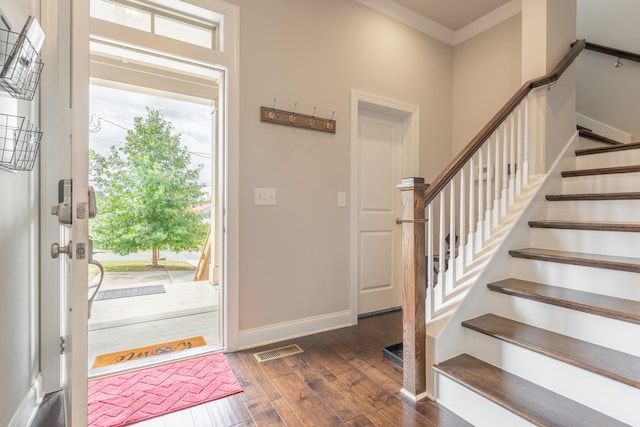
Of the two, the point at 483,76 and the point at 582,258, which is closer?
the point at 582,258

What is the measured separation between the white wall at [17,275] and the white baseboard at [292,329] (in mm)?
1133

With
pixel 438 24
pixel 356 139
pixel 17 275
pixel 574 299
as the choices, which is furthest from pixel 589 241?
pixel 17 275

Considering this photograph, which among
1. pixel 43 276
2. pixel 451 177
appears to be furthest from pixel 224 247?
pixel 451 177

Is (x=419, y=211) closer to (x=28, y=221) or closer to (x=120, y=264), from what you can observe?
(x=28, y=221)

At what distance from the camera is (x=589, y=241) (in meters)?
1.83

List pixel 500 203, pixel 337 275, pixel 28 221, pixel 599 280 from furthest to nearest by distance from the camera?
pixel 337 275 → pixel 500 203 → pixel 599 280 → pixel 28 221

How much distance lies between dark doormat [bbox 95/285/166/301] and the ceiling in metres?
4.33

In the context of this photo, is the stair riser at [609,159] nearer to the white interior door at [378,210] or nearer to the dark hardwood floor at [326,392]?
the white interior door at [378,210]

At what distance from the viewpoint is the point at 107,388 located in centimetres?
174

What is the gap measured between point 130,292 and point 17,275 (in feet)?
9.56

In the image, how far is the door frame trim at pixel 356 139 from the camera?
2725mm

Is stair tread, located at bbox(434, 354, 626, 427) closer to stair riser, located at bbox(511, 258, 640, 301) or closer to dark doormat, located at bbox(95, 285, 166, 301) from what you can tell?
stair riser, located at bbox(511, 258, 640, 301)

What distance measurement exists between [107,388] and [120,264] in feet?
15.3

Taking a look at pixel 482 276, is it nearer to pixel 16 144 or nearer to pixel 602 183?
pixel 602 183
